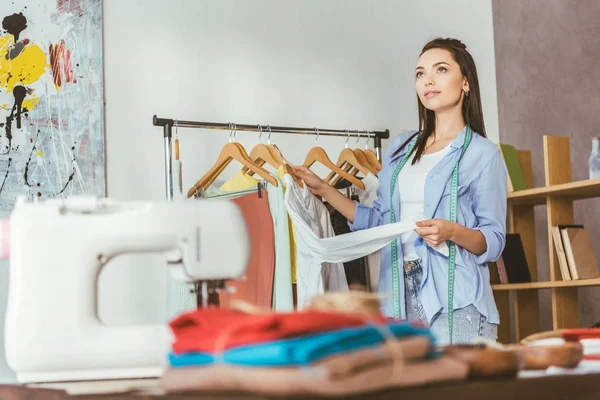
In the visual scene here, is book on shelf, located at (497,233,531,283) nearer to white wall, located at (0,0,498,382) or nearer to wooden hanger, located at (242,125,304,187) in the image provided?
white wall, located at (0,0,498,382)

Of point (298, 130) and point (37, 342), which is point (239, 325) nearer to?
point (37, 342)

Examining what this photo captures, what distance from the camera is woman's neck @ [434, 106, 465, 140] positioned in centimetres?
258

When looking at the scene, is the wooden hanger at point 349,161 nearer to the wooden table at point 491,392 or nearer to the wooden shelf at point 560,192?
the wooden shelf at point 560,192

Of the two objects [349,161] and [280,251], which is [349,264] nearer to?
[280,251]

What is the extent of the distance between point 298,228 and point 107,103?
1.12m

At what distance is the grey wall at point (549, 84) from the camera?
3949 mm

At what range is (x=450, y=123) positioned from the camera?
259 cm

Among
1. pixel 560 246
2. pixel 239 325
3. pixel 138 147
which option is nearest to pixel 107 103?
pixel 138 147

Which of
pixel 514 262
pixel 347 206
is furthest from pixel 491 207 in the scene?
pixel 514 262

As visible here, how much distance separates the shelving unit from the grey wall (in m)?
0.21

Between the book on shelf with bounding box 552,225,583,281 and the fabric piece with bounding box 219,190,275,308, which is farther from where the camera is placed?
the book on shelf with bounding box 552,225,583,281

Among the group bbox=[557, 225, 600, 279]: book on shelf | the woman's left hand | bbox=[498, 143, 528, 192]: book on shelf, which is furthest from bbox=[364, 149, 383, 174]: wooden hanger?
the woman's left hand

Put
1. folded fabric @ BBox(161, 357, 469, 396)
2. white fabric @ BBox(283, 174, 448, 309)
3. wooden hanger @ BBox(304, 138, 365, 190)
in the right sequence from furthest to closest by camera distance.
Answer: wooden hanger @ BBox(304, 138, 365, 190)
white fabric @ BBox(283, 174, 448, 309)
folded fabric @ BBox(161, 357, 469, 396)

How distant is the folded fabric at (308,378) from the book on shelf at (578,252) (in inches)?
108
